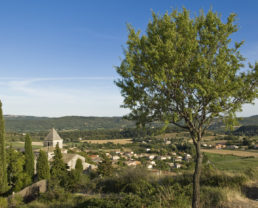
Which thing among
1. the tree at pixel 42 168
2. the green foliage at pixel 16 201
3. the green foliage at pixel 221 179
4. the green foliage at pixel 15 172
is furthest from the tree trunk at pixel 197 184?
the tree at pixel 42 168

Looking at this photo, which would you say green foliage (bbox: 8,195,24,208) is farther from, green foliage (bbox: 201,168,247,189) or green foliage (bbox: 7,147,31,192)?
green foliage (bbox: 7,147,31,192)

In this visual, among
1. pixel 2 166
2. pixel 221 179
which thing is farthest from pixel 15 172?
pixel 221 179

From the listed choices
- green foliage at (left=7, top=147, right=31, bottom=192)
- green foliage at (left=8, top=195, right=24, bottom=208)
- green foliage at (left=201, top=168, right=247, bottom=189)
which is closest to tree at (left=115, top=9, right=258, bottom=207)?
green foliage at (left=201, top=168, right=247, bottom=189)

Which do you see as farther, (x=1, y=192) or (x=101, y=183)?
(x=1, y=192)

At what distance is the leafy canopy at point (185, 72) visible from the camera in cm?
655

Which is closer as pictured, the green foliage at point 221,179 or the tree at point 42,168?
the green foliage at point 221,179

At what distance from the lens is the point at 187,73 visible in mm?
6645

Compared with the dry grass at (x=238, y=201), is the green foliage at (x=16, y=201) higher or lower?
lower

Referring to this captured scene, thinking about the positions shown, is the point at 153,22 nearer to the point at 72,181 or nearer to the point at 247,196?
the point at 247,196

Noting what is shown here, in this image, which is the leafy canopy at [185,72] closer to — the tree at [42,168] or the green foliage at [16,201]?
the green foliage at [16,201]

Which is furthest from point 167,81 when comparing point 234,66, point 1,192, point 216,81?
point 1,192

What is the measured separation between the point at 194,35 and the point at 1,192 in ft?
96.3

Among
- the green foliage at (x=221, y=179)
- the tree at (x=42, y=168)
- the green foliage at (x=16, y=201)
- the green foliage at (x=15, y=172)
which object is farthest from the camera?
the tree at (x=42, y=168)

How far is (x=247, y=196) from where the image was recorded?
25.7 ft
